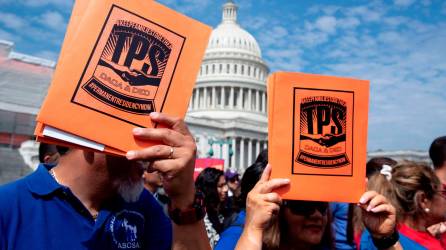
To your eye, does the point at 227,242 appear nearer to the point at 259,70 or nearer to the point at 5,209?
the point at 5,209

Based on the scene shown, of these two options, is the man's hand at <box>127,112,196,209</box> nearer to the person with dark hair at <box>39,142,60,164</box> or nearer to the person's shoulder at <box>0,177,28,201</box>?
the person's shoulder at <box>0,177,28,201</box>

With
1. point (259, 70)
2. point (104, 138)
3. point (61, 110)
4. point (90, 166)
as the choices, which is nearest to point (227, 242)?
point (90, 166)

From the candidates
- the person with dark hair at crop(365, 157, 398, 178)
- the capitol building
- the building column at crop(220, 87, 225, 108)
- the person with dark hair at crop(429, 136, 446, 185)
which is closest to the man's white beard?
the person with dark hair at crop(365, 157, 398, 178)

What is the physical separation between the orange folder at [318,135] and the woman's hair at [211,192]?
3.98 m

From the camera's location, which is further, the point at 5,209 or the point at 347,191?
the point at 347,191

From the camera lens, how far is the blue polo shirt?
1855 millimetres

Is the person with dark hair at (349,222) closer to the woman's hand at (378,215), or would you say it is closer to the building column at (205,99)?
the woman's hand at (378,215)

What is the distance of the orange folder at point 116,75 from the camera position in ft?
5.86

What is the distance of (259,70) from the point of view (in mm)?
→ 81688

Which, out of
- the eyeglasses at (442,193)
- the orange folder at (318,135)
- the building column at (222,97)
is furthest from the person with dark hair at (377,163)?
the building column at (222,97)

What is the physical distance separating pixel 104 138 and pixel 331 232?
1.90 meters

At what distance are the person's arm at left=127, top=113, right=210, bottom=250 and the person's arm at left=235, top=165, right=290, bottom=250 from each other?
1.28 ft

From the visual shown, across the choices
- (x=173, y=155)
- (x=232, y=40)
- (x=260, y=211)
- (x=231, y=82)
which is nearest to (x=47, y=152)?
(x=260, y=211)

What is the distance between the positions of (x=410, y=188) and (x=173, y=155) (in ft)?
8.29
